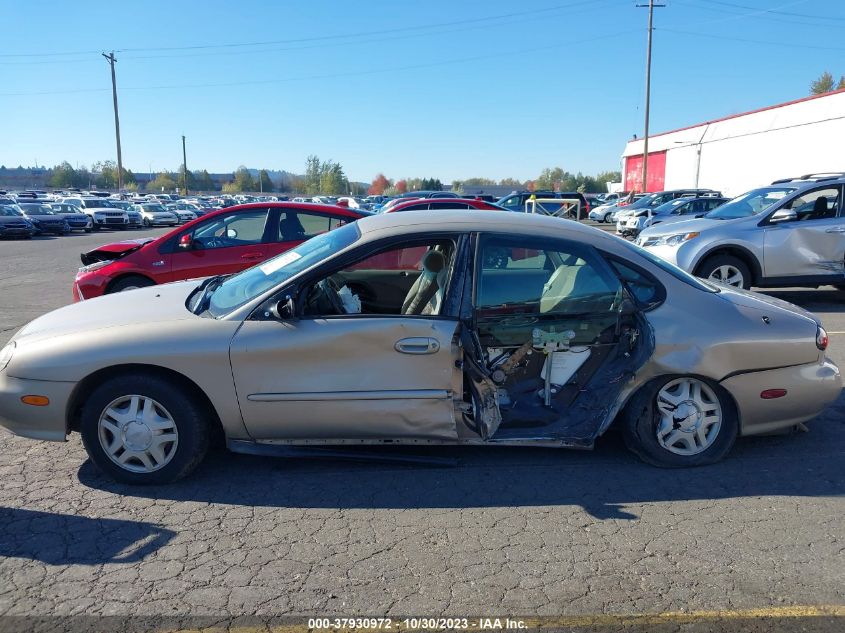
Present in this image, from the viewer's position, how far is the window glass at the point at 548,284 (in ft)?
13.8

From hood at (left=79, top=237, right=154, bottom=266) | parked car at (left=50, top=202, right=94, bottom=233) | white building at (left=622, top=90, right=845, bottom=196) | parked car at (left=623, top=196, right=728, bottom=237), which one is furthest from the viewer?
parked car at (left=50, top=202, right=94, bottom=233)

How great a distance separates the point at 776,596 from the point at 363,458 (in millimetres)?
2253

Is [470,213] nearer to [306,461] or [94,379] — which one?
[306,461]

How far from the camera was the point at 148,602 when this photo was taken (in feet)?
9.75

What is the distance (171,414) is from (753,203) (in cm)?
974

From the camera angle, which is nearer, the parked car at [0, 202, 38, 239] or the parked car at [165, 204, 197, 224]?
the parked car at [0, 202, 38, 239]

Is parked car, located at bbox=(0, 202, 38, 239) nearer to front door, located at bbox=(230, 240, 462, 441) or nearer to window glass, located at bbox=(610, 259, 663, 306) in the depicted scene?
front door, located at bbox=(230, 240, 462, 441)

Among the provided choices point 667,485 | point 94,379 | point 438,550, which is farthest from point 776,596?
point 94,379

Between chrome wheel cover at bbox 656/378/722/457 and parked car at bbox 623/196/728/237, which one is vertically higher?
parked car at bbox 623/196/728/237

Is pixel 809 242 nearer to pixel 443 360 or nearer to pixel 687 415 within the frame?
pixel 687 415

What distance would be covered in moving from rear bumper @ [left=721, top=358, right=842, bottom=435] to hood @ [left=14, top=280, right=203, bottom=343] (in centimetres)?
338

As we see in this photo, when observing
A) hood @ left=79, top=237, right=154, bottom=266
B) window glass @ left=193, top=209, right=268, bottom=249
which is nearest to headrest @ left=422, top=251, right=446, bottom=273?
window glass @ left=193, top=209, right=268, bottom=249

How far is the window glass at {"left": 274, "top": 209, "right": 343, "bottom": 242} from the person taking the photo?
899cm

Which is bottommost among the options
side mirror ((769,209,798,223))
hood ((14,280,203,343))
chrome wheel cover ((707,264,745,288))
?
chrome wheel cover ((707,264,745,288))
